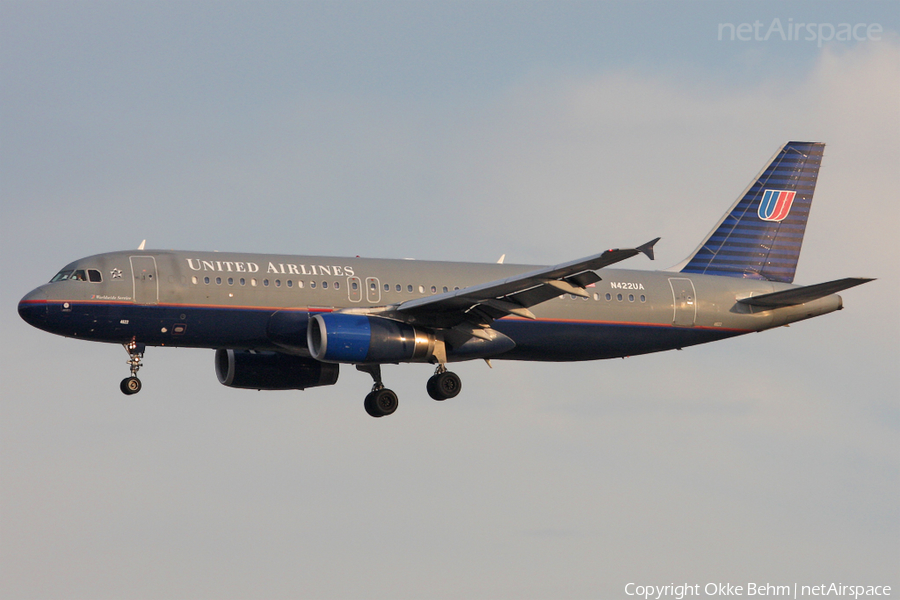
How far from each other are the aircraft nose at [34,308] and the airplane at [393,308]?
0.04m

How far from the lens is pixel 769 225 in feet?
157

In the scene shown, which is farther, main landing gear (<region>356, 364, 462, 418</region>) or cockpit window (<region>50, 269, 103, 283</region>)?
main landing gear (<region>356, 364, 462, 418</region>)

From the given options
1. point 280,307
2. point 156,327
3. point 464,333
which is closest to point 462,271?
point 464,333

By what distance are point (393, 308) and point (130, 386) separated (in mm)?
8211

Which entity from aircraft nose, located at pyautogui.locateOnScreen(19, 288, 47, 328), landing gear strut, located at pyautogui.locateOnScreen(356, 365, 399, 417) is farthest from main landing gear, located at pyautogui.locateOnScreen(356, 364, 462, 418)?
aircraft nose, located at pyautogui.locateOnScreen(19, 288, 47, 328)

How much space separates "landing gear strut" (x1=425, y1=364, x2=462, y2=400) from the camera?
4066 cm

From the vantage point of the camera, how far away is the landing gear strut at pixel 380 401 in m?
41.5

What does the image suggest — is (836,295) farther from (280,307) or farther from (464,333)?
(280,307)

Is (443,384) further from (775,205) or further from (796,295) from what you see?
(775,205)

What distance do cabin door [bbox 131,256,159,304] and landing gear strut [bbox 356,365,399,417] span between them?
301 inches

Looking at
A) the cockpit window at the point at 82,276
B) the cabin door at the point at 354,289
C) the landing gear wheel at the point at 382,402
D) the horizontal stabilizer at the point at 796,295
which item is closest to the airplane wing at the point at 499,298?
the cabin door at the point at 354,289

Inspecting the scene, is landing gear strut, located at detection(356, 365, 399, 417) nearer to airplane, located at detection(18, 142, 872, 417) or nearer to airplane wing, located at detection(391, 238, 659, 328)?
airplane, located at detection(18, 142, 872, 417)

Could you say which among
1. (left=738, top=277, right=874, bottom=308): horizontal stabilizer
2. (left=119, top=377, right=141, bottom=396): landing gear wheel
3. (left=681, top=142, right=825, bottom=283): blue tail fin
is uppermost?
(left=681, top=142, right=825, bottom=283): blue tail fin

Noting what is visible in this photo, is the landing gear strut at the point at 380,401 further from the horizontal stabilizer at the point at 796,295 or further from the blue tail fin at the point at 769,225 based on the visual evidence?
the horizontal stabilizer at the point at 796,295
